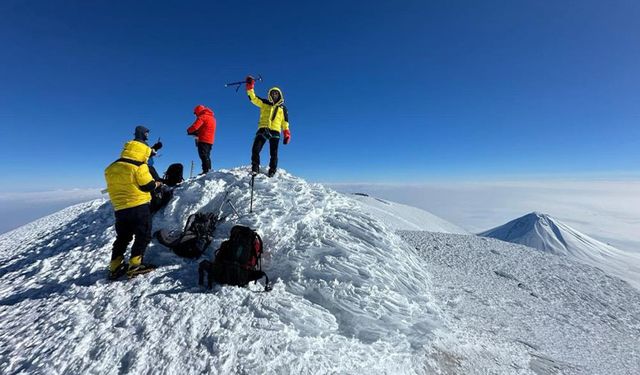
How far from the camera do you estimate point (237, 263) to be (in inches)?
228

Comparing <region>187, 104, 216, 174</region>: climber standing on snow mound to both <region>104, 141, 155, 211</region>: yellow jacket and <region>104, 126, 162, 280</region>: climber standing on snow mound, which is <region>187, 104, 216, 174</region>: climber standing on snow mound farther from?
<region>104, 141, 155, 211</region>: yellow jacket

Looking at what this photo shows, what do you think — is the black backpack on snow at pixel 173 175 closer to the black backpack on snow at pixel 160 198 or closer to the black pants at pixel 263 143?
the black backpack on snow at pixel 160 198

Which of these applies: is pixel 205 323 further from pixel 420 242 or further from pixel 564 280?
pixel 564 280

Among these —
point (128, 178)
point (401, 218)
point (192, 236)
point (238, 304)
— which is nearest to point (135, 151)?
point (128, 178)

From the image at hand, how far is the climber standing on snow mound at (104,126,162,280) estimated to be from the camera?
5.88m

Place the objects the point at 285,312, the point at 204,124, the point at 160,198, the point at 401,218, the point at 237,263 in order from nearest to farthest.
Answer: the point at 285,312
the point at 237,263
the point at 160,198
the point at 204,124
the point at 401,218

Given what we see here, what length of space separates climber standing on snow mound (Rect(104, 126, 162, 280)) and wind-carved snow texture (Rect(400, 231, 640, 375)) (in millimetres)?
7196

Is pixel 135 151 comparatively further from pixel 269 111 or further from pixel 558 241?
pixel 558 241

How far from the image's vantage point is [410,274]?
7.18 metres

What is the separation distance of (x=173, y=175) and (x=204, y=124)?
2.19m

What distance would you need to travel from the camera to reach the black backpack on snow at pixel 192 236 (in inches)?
268

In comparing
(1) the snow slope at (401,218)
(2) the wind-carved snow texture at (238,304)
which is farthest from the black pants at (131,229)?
(1) the snow slope at (401,218)

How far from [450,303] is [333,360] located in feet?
21.6

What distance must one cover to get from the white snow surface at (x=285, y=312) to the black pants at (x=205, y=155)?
1.31 metres
